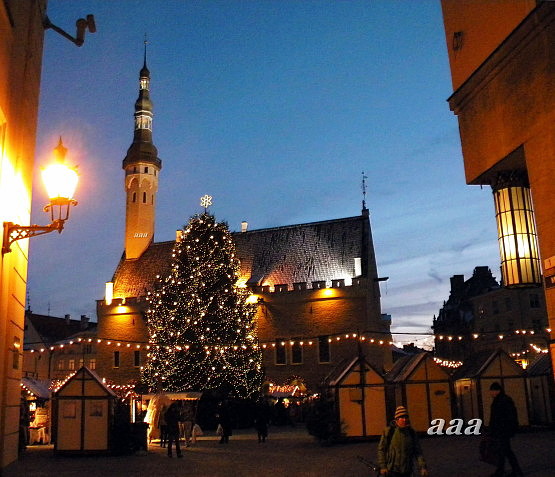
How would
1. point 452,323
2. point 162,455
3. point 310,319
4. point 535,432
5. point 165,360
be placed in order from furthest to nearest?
point 452,323
point 310,319
point 165,360
point 535,432
point 162,455

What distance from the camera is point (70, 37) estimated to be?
29.3 ft

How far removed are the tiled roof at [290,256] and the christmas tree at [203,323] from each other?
625cm

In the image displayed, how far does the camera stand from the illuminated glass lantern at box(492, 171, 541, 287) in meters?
9.24

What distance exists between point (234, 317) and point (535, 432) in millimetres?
15951

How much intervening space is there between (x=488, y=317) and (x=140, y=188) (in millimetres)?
33280


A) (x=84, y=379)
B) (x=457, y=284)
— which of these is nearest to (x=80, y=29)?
(x=84, y=379)

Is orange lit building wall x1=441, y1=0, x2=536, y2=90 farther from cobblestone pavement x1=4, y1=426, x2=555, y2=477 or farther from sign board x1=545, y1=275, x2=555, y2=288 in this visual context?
cobblestone pavement x1=4, y1=426, x2=555, y2=477

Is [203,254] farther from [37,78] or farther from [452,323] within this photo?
[452,323]

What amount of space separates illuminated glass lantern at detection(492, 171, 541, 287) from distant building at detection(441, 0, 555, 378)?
0.05 feet

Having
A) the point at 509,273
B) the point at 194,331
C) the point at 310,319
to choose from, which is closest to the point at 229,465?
the point at 509,273

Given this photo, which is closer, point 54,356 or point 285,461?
point 285,461

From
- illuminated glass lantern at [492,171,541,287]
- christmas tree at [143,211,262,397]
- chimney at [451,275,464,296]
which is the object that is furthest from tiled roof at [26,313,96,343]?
illuminated glass lantern at [492,171,541,287]

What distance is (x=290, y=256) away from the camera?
135 feet

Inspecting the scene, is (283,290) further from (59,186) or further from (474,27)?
(59,186)
